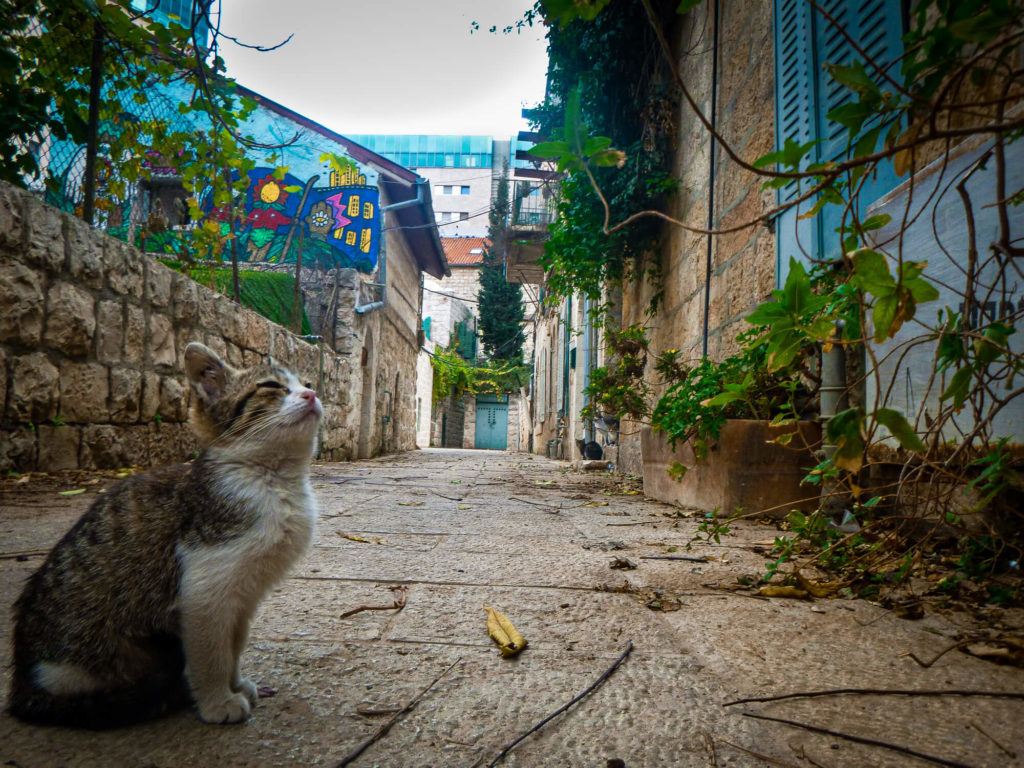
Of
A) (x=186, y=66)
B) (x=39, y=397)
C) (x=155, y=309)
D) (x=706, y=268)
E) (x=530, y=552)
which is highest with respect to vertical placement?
(x=186, y=66)

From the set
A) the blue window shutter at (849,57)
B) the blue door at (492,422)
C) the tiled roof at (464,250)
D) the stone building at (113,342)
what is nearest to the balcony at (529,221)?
the stone building at (113,342)

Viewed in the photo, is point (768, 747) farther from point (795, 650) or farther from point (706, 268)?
point (706, 268)

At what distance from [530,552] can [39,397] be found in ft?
11.5

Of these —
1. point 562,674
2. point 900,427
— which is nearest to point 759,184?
point 900,427

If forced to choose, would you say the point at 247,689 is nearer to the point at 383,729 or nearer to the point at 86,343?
the point at 383,729

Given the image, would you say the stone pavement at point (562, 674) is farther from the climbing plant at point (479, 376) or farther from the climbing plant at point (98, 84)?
the climbing plant at point (479, 376)

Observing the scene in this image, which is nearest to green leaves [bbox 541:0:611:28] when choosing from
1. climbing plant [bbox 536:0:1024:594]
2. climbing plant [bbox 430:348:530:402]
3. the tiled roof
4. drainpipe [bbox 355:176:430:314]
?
climbing plant [bbox 536:0:1024:594]

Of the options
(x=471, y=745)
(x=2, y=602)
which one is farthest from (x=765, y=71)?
(x=2, y=602)

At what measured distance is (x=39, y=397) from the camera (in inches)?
152

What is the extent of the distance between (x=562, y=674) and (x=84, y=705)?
0.93 m

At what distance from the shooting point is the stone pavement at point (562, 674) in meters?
0.99

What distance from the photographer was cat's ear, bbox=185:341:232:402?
1.48 m

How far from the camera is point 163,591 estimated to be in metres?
1.14

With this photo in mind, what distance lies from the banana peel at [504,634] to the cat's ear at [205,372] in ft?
3.12
